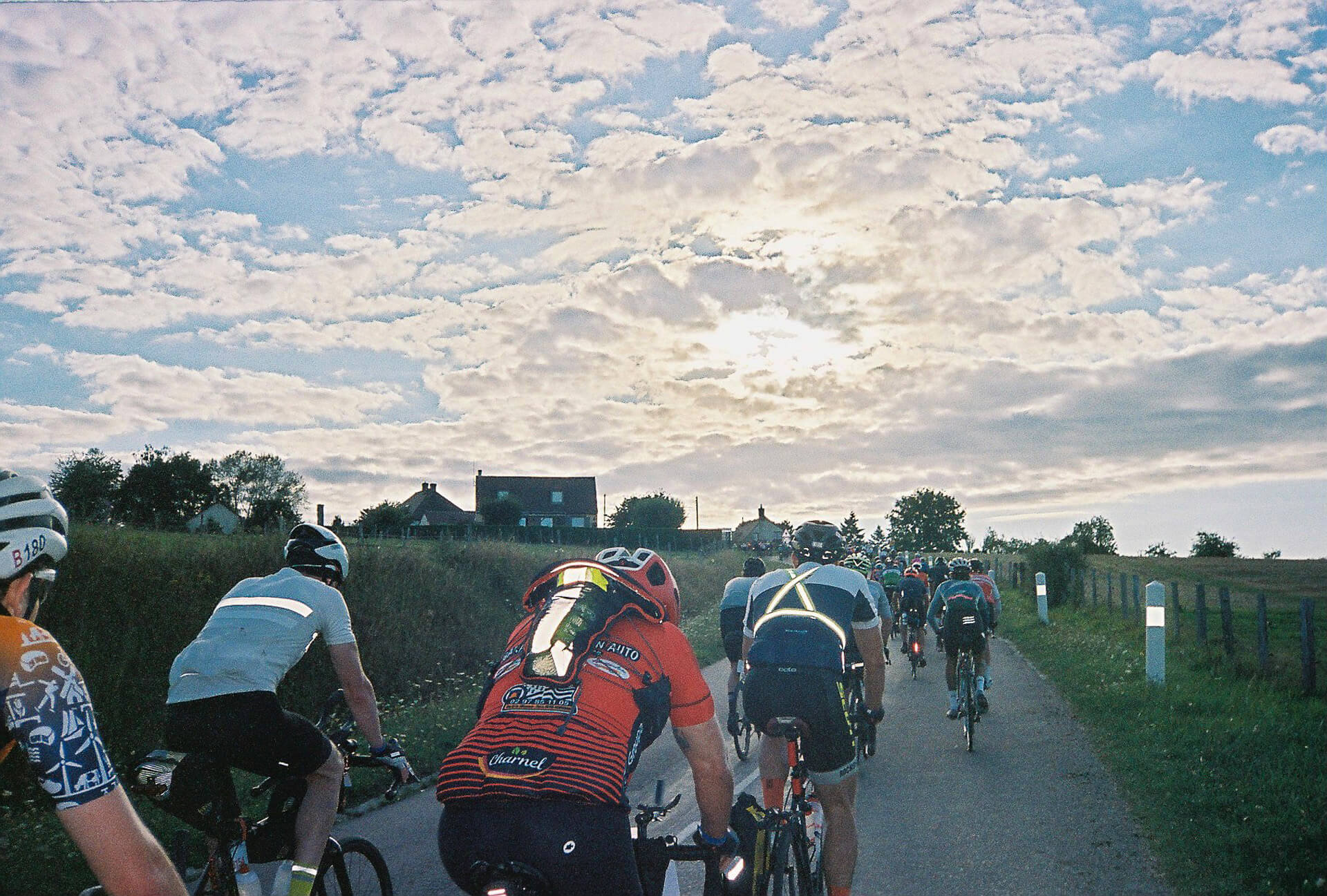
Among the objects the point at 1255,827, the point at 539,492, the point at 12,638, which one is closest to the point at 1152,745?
the point at 1255,827

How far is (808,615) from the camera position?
5.20 m

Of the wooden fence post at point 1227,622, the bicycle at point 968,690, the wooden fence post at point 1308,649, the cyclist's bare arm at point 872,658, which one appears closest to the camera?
the cyclist's bare arm at point 872,658

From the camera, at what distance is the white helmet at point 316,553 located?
4469 mm

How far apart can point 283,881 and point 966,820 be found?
5.69 meters

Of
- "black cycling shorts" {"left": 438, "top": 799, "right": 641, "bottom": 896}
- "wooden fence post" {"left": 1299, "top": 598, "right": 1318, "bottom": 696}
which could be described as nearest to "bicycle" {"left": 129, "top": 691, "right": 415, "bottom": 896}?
"black cycling shorts" {"left": 438, "top": 799, "right": 641, "bottom": 896}

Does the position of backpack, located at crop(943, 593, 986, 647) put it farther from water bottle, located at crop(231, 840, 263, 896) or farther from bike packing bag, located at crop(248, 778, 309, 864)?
water bottle, located at crop(231, 840, 263, 896)

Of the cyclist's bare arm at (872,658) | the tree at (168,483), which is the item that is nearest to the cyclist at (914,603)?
the cyclist's bare arm at (872,658)

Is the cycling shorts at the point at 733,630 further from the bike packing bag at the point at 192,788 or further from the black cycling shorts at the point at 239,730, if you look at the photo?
the bike packing bag at the point at 192,788

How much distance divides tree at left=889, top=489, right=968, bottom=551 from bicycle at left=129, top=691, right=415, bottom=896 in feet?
562

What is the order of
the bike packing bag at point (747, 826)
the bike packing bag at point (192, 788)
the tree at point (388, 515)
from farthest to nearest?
the tree at point (388, 515), the bike packing bag at point (747, 826), the bike packing bag at point (192, 788)

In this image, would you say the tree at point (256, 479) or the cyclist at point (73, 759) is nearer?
the cyclist at point (73, 759)

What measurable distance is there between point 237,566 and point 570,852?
48.0 ft

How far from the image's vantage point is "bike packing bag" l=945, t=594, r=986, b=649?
12141 mm

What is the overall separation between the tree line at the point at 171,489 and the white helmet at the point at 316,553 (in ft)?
3.32
